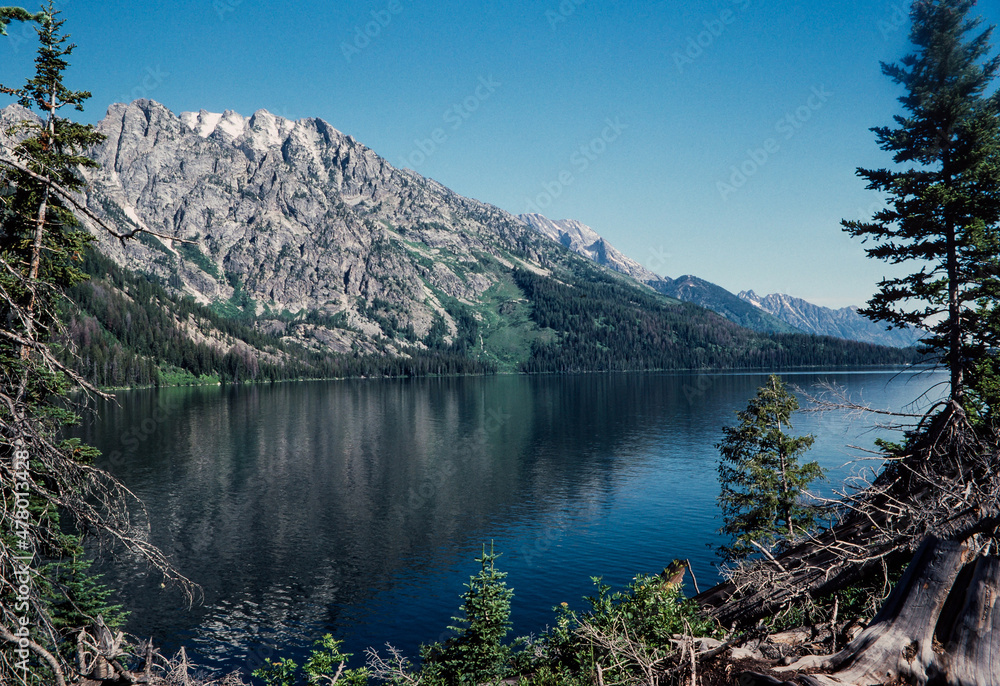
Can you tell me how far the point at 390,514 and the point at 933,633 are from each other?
59178 millimetres

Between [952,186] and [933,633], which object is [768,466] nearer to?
[952,186]

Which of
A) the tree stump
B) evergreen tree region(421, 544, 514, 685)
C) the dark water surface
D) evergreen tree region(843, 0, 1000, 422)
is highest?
evergreen tree region(843, 0, 1000, 422)

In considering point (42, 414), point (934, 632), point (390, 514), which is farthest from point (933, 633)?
point (390, 514)

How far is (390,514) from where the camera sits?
61219mm

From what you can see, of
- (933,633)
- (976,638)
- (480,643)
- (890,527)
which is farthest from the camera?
(480,643)

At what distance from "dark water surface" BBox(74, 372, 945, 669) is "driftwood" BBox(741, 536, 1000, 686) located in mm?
8559

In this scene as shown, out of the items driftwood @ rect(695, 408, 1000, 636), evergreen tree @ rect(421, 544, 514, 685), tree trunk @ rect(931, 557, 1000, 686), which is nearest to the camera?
tree trunk @ rect(931, 557, 1000, 686)

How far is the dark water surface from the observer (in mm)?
38688

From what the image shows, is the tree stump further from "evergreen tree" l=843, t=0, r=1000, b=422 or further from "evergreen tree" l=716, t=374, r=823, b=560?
"evergreen tree" l=716, t=374, r=823, b=560

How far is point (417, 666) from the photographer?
31.2 m

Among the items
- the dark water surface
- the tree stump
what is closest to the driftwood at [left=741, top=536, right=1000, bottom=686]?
the tree stump

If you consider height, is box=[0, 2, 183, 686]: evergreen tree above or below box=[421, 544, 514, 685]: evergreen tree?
above

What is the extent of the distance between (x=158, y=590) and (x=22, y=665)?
41.8 metres

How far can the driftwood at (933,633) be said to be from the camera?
6.10 m
